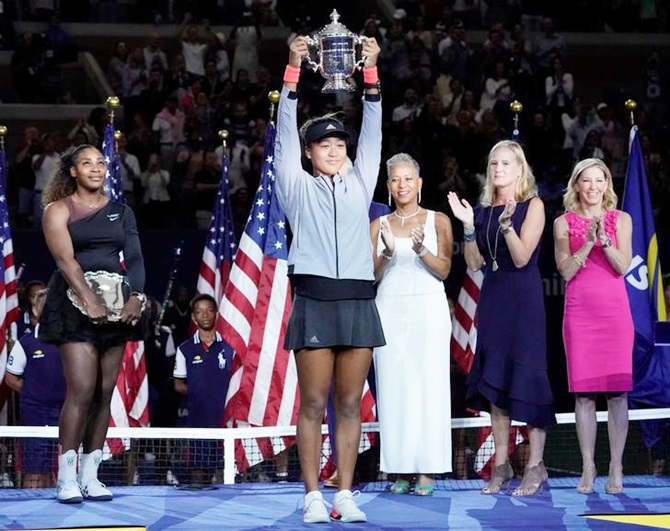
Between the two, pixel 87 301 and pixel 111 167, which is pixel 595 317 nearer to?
pixel 87 301

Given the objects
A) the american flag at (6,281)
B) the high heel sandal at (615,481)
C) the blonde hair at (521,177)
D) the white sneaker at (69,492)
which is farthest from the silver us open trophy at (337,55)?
the american flag at (6,281)

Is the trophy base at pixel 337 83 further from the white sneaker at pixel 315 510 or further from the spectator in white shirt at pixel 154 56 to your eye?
the spectator in white shirt at pixel 154 56

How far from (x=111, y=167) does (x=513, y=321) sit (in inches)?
141

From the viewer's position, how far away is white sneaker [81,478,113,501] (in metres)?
6.57

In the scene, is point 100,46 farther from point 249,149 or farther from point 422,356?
point 422,356

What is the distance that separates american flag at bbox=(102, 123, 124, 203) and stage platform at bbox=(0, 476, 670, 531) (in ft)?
8.72

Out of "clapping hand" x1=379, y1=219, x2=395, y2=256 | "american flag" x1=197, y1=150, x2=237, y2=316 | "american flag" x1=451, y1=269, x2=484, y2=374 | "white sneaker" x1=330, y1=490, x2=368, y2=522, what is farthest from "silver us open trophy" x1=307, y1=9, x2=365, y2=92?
"american flag" x1=197, y1=150, x2=237, y2=316

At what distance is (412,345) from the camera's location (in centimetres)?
703

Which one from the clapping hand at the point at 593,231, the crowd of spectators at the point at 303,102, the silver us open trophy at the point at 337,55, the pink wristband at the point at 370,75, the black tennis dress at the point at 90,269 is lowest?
the black tennis dress at the point at 90,269

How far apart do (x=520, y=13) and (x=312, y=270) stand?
12.6 meters

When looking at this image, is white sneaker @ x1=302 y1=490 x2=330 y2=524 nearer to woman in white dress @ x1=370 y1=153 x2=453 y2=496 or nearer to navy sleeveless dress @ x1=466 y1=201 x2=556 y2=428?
woman in white dress @ x1=370 y1=153 x2=453 y2=496

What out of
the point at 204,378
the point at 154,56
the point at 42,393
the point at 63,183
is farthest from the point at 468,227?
the point at 154,56

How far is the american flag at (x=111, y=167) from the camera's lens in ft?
30.5

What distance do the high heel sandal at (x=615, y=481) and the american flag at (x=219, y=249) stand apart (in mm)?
4506
